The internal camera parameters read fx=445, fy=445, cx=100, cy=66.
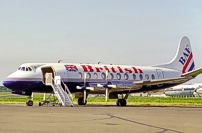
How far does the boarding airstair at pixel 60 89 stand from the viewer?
39.2 metres

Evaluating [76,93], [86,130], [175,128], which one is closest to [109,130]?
[86,130]

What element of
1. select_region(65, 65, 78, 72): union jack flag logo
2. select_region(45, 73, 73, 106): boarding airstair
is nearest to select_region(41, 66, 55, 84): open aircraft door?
select_region(45, 73, 73, 106): boarding airstair

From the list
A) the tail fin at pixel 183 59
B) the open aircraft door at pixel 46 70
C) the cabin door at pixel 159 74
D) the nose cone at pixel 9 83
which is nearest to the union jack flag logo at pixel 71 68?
the open aircraft door at pixel 46 70

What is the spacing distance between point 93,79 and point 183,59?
1418 centimetres

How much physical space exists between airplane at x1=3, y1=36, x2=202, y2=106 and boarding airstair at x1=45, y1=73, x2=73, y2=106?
1.40 ft

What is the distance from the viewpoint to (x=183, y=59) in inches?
2060

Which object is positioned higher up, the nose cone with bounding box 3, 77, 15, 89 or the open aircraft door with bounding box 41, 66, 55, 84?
the open aircraft door with bounding box 41, 66, 55, 84

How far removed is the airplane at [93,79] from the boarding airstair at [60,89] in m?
0.43

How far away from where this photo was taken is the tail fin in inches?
2036

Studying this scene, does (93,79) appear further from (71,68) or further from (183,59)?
(183,59)

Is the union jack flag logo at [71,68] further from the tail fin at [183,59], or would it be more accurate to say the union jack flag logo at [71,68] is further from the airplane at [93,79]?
the tail fin at [183,59]

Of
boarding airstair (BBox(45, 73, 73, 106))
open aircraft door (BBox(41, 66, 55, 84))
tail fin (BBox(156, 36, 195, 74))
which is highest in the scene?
tail fin (BBox(156, 36, 195, 74))

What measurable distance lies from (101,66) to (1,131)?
97.8 feet

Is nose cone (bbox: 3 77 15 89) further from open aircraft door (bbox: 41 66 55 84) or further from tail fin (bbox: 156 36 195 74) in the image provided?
tail fin (bbox: 156 36 195 74)
